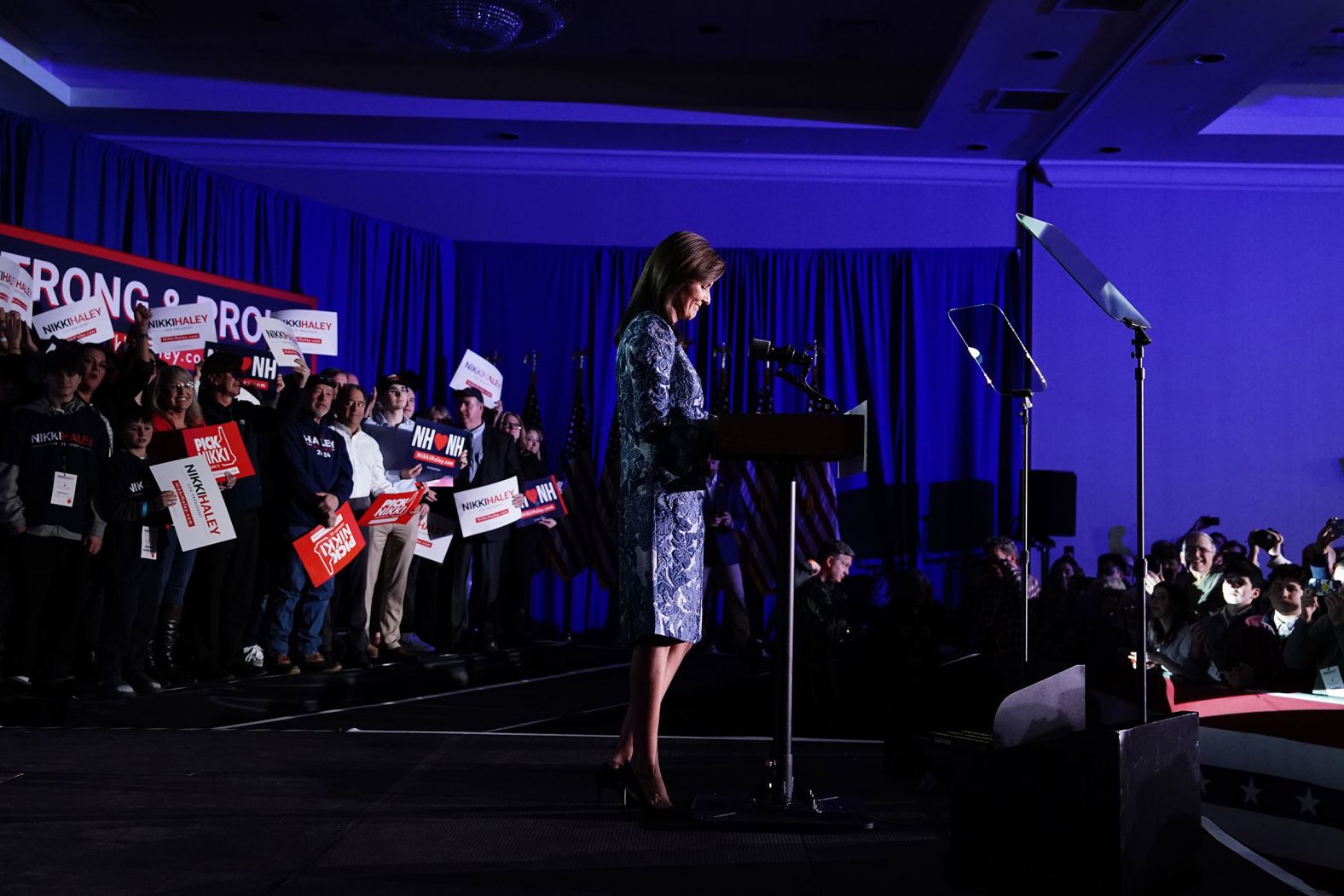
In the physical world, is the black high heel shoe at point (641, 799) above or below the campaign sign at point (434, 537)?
below

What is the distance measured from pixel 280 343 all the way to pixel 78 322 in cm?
109

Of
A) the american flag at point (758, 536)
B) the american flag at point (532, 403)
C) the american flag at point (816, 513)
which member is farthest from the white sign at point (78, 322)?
the american flag at point (816, 513)

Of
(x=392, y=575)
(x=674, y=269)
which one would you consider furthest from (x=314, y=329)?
(x=674, y=269)

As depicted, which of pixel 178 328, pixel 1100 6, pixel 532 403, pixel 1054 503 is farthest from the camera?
pixel 532 403

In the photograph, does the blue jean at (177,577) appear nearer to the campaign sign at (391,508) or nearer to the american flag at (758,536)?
the campaign sign at (391,508)

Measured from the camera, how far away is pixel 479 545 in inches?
293

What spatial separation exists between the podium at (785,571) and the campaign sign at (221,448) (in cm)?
322

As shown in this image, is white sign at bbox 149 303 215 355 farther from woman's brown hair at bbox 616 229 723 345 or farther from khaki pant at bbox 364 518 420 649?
woman's brown hair at bbox 616 229 723 345

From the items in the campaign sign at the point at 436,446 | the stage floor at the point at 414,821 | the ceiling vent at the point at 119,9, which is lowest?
the stage floor at the point at 414,821

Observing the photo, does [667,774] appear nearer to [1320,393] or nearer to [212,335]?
[212,335]

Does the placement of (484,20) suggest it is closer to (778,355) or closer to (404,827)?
(778,355)

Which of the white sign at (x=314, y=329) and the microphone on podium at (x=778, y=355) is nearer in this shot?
the microphone on podium at (x=778, y=355)

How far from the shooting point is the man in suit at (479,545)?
7.27 m

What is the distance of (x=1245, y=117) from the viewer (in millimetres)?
8664
